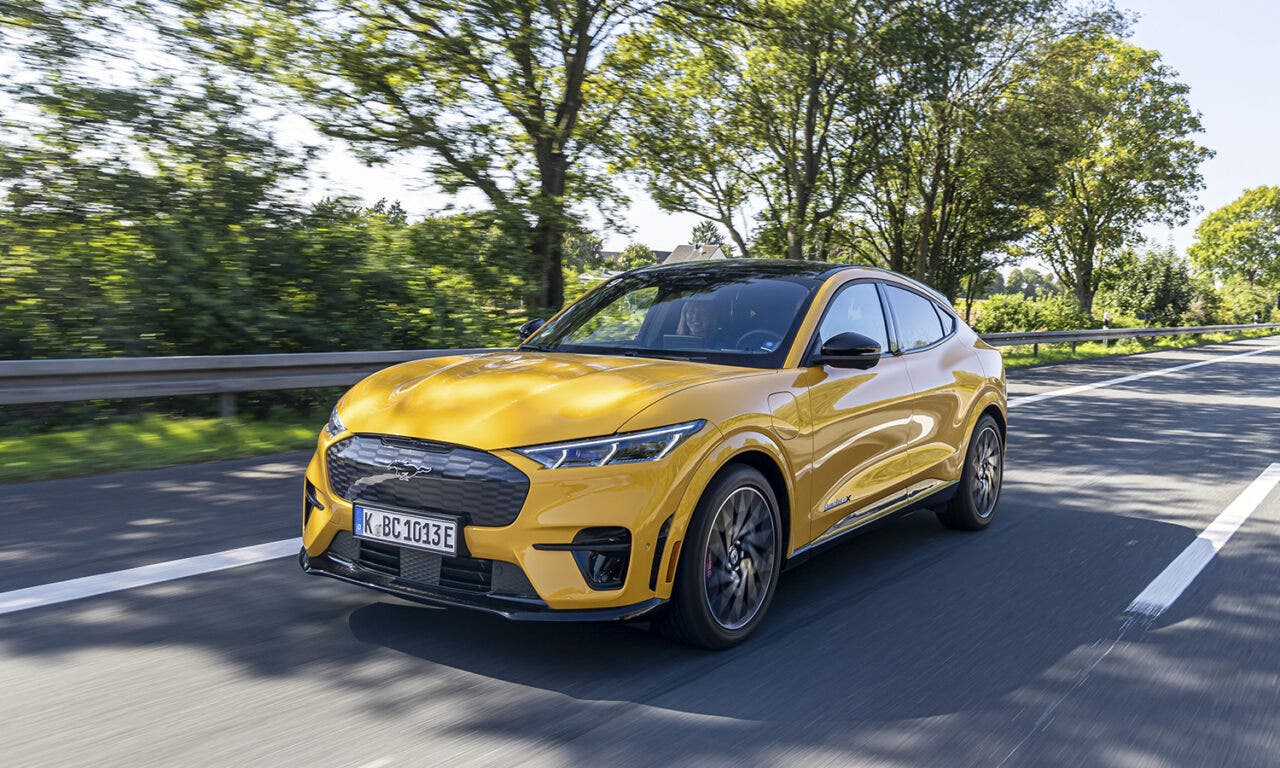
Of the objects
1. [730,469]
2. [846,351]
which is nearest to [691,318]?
[846,351]

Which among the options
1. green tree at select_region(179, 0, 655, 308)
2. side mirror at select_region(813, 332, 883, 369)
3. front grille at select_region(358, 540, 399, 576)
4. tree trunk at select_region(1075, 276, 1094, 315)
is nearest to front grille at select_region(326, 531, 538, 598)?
front grille at select_region(358, 540, 399, 576)

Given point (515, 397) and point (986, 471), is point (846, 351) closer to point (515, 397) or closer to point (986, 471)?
point (515, 397)

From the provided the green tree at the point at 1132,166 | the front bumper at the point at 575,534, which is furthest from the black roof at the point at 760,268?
the green tree at the point at 1132,166

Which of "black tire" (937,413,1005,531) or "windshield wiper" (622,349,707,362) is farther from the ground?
"windshield wiper" (622,349,707,362)

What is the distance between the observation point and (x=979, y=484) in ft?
21.0

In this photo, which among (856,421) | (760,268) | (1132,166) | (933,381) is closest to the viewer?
(856,421)

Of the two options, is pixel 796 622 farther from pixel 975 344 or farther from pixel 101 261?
pixel 101 261

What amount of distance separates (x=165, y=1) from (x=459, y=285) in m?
4.60

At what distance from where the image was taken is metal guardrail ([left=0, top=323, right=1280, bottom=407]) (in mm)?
7453

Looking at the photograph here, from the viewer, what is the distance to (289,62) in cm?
1230

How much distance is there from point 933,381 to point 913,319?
0.39 meters

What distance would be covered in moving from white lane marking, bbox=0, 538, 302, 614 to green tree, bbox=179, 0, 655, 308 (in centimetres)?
819

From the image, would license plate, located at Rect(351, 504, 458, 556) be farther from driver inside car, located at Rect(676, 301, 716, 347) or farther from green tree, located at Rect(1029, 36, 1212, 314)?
green tree, located at Rect(1029, 36, 1212, 314)

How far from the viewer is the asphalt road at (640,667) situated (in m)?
3.13
